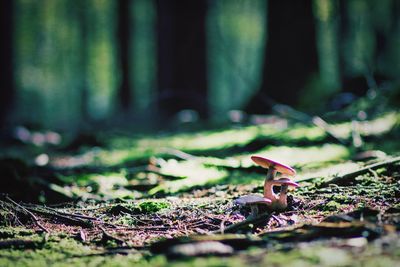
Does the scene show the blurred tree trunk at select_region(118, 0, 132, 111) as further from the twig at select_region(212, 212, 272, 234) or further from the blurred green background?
the twig at select_region(212, 212, 272, 234)

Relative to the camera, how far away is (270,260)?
1828mm

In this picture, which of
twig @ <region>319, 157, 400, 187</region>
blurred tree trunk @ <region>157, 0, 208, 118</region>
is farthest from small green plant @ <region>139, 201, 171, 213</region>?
blurred tree trunk @ <region>157, 0, 208, 118</region>

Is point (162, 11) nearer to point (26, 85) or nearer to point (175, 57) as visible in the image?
point (175, 57)

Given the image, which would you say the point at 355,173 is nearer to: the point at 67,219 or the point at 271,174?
the point at 271,174

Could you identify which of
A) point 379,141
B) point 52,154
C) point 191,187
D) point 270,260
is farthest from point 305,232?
point 52,154

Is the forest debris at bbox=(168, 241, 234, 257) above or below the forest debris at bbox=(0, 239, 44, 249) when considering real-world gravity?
above

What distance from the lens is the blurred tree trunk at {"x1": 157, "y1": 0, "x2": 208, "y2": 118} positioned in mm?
13406

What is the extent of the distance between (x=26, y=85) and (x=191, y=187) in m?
39.6

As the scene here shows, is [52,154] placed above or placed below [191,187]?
below

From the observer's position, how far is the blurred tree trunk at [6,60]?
52.7 ft

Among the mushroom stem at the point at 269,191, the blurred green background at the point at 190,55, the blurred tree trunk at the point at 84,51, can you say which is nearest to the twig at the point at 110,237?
the mushroom stem at the point at 269,191

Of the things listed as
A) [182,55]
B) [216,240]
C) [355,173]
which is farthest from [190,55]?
[216,240]

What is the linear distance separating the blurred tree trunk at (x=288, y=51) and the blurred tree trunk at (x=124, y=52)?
1016cm

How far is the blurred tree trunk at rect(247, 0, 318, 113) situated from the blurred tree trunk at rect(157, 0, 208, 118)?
2.63m
